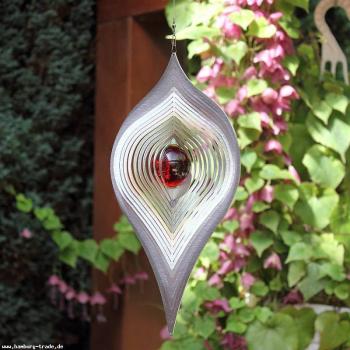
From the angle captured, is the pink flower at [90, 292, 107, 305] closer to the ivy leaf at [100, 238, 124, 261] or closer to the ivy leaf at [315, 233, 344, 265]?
the ivy leaf at [100, 238, 124, 261]

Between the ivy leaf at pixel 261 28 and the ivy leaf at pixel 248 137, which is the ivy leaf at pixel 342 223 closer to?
the ivy leaf at pixel 248 137

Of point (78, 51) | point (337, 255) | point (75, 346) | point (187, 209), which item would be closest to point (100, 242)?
point (75, 346)

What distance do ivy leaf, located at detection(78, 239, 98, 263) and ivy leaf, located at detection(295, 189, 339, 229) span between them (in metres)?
0.75

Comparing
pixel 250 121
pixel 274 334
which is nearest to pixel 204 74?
pixel 250 121

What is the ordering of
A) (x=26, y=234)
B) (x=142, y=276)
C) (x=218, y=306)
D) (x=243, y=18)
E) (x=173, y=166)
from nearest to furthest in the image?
(x=173, y=166)
(x=243, y=18)
(x=218, y=306)
(x=26, y=234)
(x=142, y=276)

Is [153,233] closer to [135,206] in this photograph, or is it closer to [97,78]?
[135,206]

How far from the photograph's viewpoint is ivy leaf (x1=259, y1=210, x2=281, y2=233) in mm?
2268

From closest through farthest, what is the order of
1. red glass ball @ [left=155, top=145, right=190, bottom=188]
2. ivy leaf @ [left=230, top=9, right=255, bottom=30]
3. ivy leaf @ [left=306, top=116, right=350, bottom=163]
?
1. red glass ball @ [left=155, top=145, right=190, bottom=188]
2. ivy leaf @ [left=230, top=9, right=255, bottom=30]
3. ivy leaf @ [left=306, top=116, right=350, bottom=163]

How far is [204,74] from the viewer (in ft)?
7.56

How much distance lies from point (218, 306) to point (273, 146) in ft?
1.65

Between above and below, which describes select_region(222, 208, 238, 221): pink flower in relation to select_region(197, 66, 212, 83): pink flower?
below

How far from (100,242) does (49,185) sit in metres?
0.27

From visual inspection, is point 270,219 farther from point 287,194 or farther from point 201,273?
point 201,273

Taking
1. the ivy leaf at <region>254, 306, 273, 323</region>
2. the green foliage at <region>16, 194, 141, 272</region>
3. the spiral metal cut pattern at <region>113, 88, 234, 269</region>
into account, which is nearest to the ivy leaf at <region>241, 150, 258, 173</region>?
the ivy leaf at <region>254, 306, 273, 323</region>
